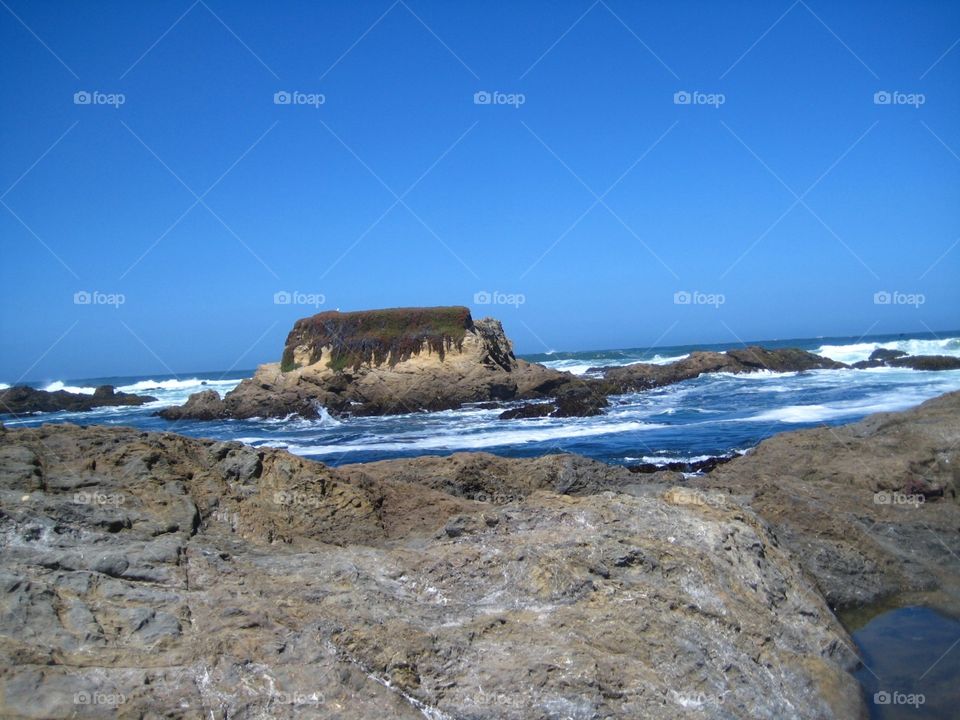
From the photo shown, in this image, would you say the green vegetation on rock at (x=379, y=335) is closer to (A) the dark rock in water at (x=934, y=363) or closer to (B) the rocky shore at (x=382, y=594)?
(A) the dark rock in water at (x=934, y=363)

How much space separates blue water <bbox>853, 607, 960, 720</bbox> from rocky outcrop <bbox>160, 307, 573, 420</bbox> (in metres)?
27.4

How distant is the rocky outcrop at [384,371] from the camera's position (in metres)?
33.7

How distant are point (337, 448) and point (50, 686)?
62.5 feet

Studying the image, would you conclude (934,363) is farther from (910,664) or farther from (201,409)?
(910,664)

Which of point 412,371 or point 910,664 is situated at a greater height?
point 412,371

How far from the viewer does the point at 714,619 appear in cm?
455

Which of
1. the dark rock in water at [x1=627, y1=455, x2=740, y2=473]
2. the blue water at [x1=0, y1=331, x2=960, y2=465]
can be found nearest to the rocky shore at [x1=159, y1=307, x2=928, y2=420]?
the blue water at [x1=0, y1=331, x2=960, y2=465]

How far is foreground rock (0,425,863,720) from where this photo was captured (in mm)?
3488

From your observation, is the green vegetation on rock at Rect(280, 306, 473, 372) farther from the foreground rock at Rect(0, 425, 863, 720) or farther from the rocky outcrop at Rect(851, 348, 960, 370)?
the foreground rock at Rect(0, 425, 863, 720)

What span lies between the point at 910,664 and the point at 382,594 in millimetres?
4037

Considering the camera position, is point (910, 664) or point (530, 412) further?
point (530, 412)

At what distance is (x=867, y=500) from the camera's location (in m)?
8.28

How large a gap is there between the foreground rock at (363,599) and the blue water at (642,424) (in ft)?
33.7

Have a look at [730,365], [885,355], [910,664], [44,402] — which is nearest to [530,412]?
[730,365]
